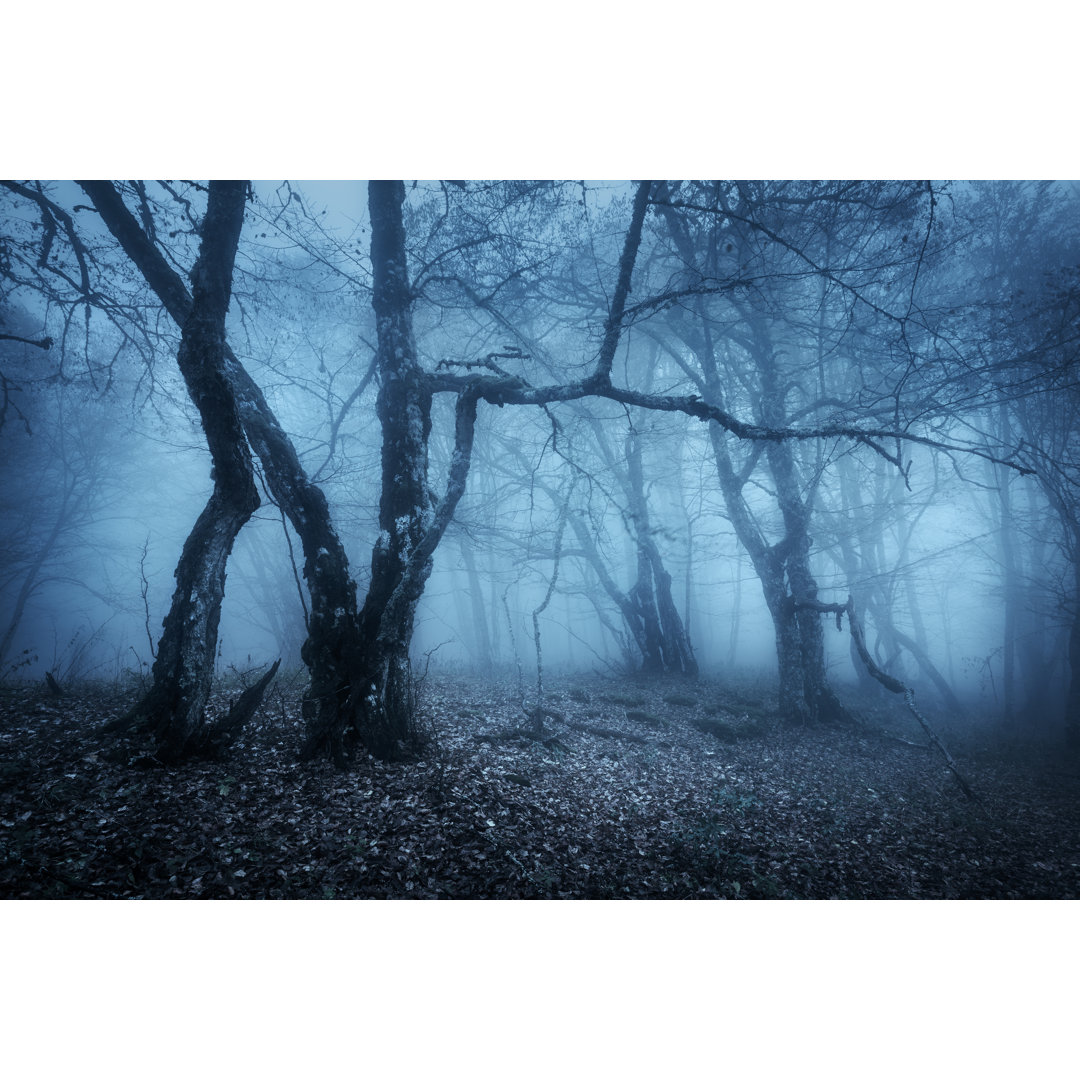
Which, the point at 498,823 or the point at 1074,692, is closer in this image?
the point at 498,823

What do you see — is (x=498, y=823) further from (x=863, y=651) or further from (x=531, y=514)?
(x=863, y=651)

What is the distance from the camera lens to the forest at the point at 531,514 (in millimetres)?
3219

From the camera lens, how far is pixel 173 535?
14156 millimetres

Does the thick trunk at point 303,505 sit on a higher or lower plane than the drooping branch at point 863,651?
higher

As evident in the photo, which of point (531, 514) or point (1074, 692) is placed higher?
point (531, 514)

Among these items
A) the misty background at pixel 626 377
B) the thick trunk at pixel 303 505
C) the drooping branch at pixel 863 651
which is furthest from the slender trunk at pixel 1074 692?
the thick trunk at pixel 303 505

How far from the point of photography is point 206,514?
4219 millimetres

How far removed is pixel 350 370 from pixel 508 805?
22.1 feet

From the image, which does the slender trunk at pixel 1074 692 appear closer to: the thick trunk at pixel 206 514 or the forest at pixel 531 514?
the forest at pixel 531 514

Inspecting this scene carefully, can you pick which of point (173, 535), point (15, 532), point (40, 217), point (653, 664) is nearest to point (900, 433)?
point (653, 664)

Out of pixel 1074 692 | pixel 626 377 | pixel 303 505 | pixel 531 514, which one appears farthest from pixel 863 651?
pixel 303 505

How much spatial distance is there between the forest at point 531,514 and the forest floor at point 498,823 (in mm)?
26

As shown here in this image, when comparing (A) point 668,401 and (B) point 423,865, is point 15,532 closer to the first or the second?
(B) point 423,865

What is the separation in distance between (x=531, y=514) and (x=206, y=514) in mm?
3441
